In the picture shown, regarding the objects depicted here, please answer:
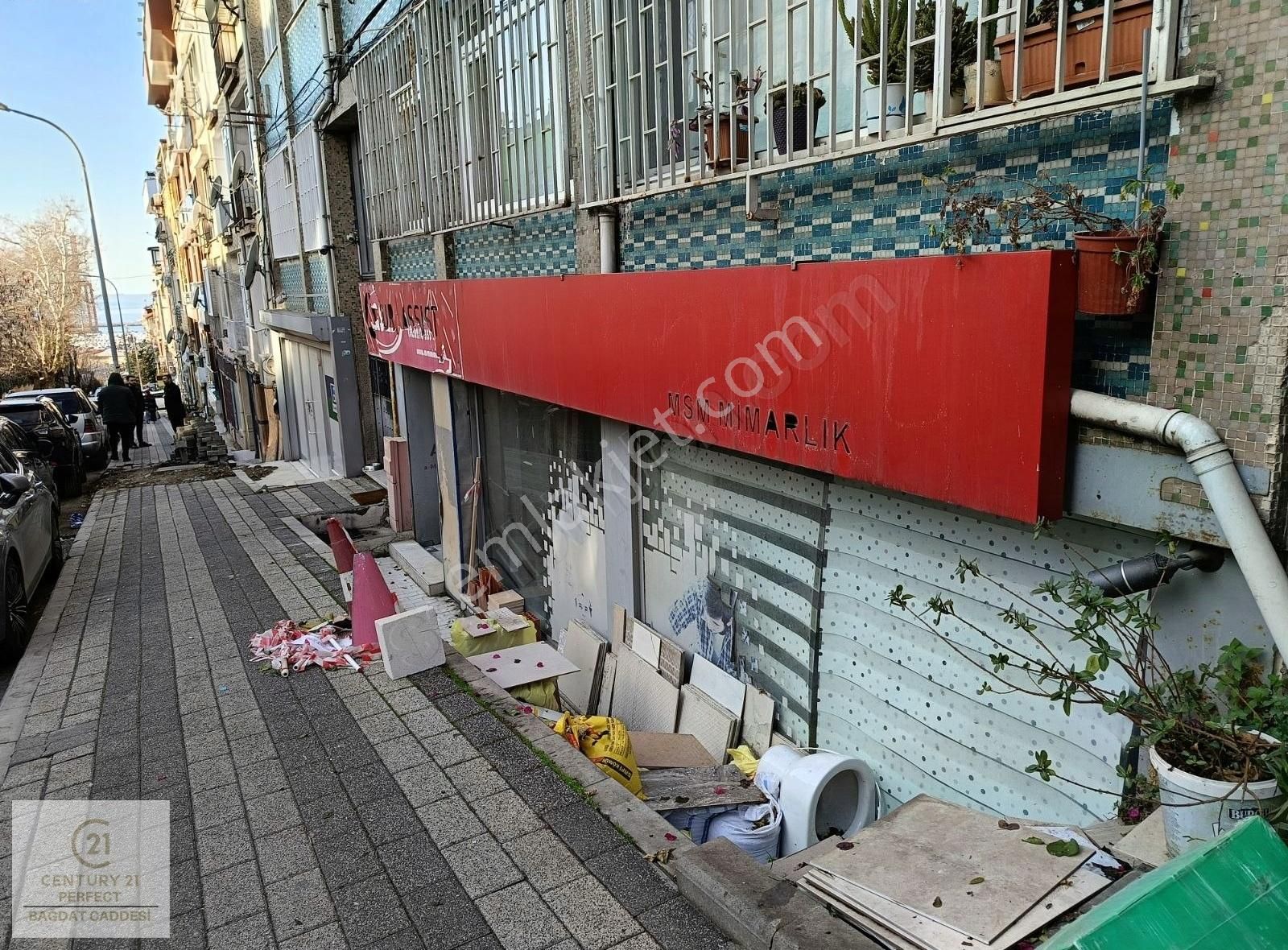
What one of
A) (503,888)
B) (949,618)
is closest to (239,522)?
(503,888)

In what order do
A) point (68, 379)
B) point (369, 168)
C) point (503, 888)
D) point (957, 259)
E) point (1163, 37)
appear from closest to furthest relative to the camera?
point (1163, 37) < point (957, 259) < point (503, 888) < point (369, 168) < point (68, 379)

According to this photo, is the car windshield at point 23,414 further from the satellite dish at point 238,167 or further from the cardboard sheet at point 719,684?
the cardboard sheet at point 719,684

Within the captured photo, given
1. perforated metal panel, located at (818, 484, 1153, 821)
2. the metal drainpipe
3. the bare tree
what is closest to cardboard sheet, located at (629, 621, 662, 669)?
perforated metal panel, located at (818, 484, 1153, 821)

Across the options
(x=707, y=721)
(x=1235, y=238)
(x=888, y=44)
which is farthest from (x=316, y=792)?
(x=1235, y=238)

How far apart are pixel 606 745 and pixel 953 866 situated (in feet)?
8.62

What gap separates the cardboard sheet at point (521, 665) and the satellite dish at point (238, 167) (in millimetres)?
19166

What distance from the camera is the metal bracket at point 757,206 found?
4562 millimetres

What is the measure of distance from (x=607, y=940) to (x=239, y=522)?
411 inches

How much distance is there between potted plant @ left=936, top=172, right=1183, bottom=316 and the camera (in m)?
2.84

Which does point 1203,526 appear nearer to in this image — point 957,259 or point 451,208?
point 957,259

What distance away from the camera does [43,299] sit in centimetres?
3906

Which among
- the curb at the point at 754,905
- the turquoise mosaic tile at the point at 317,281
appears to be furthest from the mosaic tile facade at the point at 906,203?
the turquoise mosaic tile at the point at 317,281

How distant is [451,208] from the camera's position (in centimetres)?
937

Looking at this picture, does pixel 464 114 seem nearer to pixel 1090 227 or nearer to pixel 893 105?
pixel 893 105
